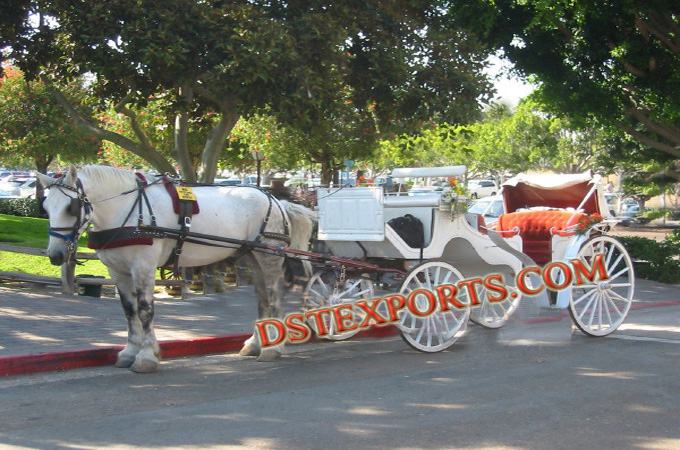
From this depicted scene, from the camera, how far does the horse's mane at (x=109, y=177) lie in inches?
287

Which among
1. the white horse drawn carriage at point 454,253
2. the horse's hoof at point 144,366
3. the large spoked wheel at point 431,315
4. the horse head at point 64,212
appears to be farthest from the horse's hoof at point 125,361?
the large spoked wheel at point 431,315

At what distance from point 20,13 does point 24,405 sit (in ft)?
29.4

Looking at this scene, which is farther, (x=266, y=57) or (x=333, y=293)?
(x=266, y=57)

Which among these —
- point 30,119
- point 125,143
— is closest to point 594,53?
point 125,143

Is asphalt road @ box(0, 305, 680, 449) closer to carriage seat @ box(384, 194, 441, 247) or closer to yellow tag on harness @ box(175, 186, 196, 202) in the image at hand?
carriage seat @ box(384, 194, 441, 247)

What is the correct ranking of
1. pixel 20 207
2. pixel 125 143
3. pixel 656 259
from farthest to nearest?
pixel 20 207 < pixel 656 259 < pixel 125 143

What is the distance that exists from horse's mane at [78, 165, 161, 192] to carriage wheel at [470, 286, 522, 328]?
4469 mm

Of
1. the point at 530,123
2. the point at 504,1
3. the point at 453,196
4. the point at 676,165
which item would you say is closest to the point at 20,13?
the point at 453,196

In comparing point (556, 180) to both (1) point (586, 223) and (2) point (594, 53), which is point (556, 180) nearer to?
(1) point (586, 223)

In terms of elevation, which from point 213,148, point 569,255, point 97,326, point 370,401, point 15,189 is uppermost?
point 15,189

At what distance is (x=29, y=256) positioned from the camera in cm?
1884

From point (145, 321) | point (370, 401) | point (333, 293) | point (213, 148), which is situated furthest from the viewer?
point (213, 148)

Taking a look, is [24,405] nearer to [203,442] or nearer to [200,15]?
[203,442]

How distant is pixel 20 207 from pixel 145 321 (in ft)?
90.2
